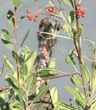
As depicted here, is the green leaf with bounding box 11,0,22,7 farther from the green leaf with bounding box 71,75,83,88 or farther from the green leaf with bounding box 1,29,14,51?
the green leaf with bounding box 71,75,83,88

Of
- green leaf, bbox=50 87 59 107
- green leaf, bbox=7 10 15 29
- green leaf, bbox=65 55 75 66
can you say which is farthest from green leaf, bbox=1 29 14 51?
green leaf, bbox=50 87 59 107

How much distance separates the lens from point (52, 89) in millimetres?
1172

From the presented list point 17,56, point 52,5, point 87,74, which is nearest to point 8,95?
point 17,56

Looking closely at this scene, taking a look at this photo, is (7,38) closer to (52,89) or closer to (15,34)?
(15,34)

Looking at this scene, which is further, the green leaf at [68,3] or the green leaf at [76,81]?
the green leaf at [76,81]

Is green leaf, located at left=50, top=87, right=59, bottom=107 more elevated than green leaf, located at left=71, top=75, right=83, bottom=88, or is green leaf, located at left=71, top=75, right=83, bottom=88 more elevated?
green leaf, located at left=71, top=75, right=83, bottom=88

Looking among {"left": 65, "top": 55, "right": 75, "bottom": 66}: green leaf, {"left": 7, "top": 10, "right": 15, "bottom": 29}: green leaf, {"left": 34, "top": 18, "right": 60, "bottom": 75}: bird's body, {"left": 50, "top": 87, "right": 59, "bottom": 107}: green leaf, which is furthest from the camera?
{"left": 34, "top": 18, "right": 60, "bottom": 75}: bird's body

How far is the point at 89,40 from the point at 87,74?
26 centimetres

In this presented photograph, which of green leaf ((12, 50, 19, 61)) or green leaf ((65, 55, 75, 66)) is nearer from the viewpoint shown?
green leaf ((12, 50, 19, 61))

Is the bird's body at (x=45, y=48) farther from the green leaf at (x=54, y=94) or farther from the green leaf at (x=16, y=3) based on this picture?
the green leaf at (x=16, y=3)

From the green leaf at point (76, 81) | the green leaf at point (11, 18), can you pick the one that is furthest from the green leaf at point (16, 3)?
the green leaf at point (76, 81)

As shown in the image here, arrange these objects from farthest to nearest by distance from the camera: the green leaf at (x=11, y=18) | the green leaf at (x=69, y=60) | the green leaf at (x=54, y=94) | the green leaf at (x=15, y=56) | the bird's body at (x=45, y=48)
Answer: the bird's body at (x=45, y=48), the green leaf at (x=54, y=94), the green leaf at (x=69, y=60), the green leaf at (x=11, y=18), the green leaf at (x=15, y=56)

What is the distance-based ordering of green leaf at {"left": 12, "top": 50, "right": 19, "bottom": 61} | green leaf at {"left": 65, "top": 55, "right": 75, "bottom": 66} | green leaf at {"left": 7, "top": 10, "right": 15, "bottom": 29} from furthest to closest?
green leaf at {"left": 65, "top": 55, "right": 75, "bottom": 66} < green leaf at {"left": 7, "top": 10, "right": 15, "bottom": 29} < green leaf at {"left": 12, "top": 50, "right": 19, "bottom": 61}

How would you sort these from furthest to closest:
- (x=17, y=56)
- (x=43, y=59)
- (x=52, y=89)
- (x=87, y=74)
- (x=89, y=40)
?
1. (x=43, y=59)
2. (x=52, y=89)
3. (x=89, y=40)
4. (x=87, y=74)
5. (x=17, y=56)
